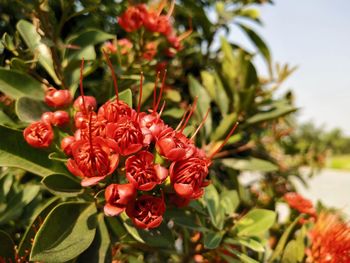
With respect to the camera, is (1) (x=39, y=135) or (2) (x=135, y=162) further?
(1) (x=39, y=135)

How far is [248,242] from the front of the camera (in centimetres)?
109

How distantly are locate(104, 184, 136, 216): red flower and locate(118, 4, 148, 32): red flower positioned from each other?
640mm

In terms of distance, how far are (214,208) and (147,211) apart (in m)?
0.35

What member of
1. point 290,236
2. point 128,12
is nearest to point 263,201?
point 290,236

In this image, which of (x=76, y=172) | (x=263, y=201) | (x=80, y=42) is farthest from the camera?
(x=263, y=201)

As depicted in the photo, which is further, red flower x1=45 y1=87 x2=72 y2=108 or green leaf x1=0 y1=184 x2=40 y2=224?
green leaf x1=0 y1=184 x2=40 y2=224

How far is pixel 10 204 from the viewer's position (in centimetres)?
108

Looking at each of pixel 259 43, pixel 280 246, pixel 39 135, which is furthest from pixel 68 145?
pixel 259 43

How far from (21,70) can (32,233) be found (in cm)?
44

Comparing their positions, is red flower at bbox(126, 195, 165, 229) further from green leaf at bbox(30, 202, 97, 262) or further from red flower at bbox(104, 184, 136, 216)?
green leaf at bbox(30, 202, 97, 262)

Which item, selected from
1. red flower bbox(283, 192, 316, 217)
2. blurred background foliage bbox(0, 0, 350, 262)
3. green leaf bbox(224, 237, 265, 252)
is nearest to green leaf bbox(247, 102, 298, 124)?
blurred background foliage bbox(0, 0, 350, 262)

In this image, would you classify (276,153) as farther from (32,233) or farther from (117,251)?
(32,233)

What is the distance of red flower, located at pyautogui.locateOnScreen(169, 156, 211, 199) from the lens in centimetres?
74

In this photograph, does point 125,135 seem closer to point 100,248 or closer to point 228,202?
point 100,248
